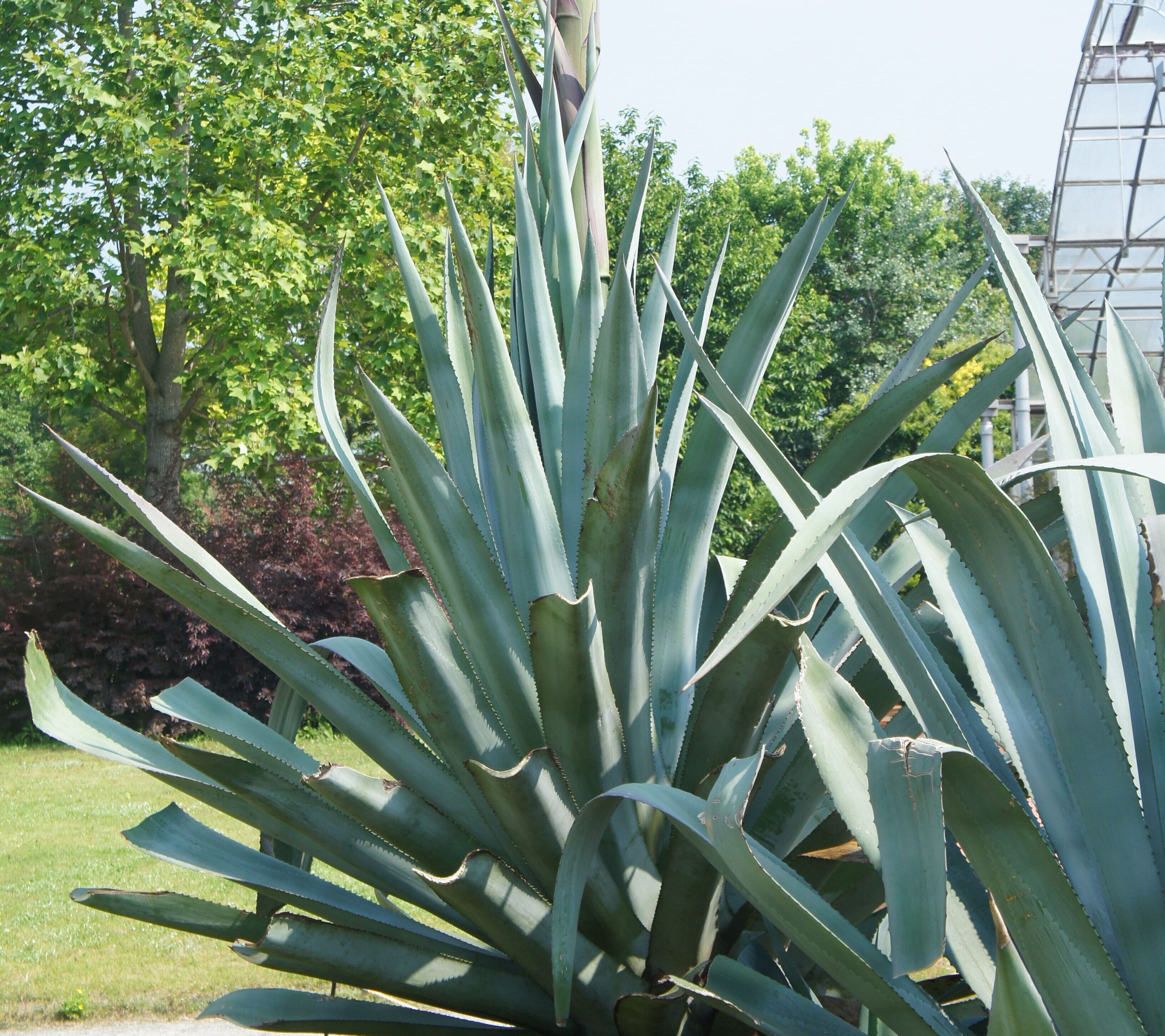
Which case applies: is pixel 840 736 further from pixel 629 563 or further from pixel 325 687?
pixel 325 687

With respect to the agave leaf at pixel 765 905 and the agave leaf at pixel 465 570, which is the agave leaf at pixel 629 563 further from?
the agave leaf at pixel 765 905

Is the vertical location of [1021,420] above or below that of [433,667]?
above

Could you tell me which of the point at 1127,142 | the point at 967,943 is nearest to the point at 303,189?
the point at 1127,142

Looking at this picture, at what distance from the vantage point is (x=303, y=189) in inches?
463

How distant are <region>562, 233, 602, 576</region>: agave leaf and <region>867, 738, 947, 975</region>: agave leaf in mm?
799

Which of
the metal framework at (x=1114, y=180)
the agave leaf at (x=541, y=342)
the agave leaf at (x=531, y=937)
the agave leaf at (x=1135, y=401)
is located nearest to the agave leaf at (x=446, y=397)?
the agave leaf at (x=541, y=342)

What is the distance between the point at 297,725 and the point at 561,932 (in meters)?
1.04

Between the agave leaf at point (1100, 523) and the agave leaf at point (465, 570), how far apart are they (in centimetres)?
71

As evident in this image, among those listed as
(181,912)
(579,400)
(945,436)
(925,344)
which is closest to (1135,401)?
(945,436)

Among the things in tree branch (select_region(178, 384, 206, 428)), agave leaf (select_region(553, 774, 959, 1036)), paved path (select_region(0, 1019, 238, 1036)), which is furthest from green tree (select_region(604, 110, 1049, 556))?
agave leaf (select_region(553, 774, 959, 1036))

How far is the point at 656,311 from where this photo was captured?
196 centimetres

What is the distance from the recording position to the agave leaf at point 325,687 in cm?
156

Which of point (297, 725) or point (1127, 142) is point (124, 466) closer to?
point (1127, 142)

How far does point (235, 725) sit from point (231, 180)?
433 inches
